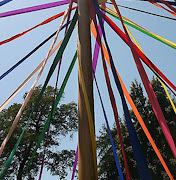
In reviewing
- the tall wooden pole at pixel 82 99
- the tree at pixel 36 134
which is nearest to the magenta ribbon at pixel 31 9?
the tall wooden pole at pixel 82 99

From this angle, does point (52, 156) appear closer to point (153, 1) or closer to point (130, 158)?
point (130, 158)

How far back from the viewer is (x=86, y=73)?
142 cm

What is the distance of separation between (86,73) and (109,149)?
56.6 feet

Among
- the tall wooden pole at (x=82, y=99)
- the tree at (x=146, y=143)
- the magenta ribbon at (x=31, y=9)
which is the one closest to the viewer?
the tall wooden pole at (x=82, y=99)

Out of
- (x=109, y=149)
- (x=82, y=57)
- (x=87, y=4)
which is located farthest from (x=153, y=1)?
(x=109, y=149)

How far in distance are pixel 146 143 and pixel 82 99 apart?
48.1 ft

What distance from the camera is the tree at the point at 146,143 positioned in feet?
44.4

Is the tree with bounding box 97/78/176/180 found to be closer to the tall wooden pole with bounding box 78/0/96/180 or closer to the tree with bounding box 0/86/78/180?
the tree with bounding box 0/86/78/180

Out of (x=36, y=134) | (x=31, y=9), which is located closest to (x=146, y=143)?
(x=36, y=134)

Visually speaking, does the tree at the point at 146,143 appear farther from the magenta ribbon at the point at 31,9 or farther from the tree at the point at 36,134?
the magenta ribbon at the point at 31,9

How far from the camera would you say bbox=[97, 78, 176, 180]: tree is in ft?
44.4

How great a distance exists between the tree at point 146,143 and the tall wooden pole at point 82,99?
545 inches

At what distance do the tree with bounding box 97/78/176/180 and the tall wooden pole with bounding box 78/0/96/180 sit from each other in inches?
545

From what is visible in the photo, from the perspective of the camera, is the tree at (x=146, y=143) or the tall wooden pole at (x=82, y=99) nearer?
the tall wooden pole at (x=82, y=99)
